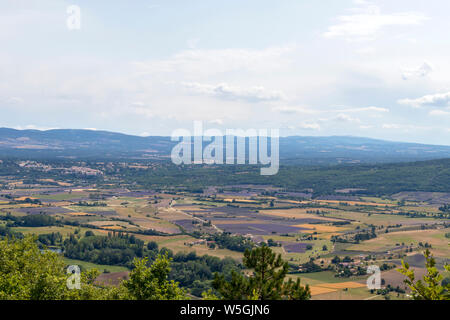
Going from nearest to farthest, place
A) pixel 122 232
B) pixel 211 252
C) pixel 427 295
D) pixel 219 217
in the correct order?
pixel 427 295 < pixel 211 252 < pixel 122 232 < pixel 219 217

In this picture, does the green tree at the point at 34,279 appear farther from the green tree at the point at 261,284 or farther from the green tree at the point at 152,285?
the green tree at the point at 261,284

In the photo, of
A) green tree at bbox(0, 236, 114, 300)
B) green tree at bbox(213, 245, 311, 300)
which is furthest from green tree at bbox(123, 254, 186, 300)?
green tree at bbox(213, 245, 311, 300)

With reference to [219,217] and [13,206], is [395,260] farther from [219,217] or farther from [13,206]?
[13,206]

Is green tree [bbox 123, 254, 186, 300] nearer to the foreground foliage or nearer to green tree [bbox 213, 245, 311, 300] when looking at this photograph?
the foreground foliage

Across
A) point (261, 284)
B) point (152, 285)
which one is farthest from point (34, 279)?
point (261, 284)

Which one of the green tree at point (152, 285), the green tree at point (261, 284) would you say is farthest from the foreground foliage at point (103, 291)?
the green tree at point (261, 284)

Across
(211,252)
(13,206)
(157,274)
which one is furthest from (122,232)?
(157,274)
